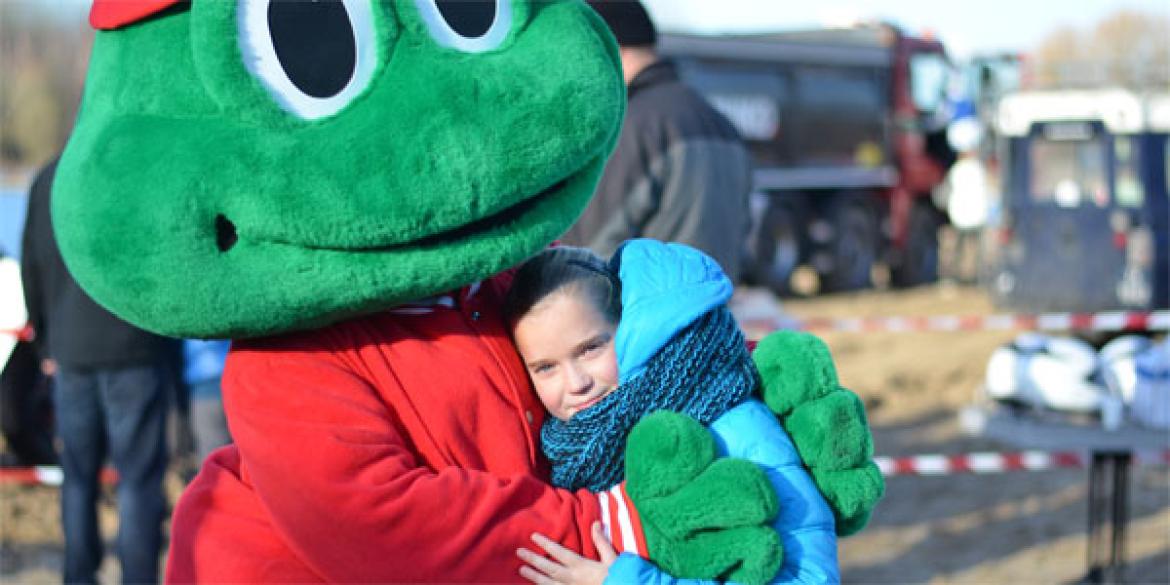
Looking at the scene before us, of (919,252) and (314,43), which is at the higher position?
(314,43)

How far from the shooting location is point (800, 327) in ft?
26.4

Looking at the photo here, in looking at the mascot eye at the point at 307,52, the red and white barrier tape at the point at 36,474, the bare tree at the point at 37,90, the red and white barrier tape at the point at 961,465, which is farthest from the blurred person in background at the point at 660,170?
the bare tree at the point at 37,90

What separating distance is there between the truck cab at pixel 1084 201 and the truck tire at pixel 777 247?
3784 millimetres

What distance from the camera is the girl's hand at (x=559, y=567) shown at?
1.84 metres

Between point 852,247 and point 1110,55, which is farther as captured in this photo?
point 1110,55

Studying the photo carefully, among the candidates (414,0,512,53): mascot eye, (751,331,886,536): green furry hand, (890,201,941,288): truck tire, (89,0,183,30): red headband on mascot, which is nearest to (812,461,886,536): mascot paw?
(751,331,886,536): green furry hand

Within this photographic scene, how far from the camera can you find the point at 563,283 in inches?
77.6

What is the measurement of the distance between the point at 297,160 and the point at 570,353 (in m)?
0.47

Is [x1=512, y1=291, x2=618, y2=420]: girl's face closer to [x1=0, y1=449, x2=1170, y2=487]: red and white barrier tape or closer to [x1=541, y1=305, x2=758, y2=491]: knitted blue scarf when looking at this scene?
[x1=541, y1=305, x2=758, y2=491]: knitted blue scarf

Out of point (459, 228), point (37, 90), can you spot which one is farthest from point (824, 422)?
point (37, 90)

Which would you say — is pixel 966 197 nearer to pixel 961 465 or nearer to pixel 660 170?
pixel 961 465

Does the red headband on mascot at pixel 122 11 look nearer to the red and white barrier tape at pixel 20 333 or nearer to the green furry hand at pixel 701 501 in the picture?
the green furry hand at pixel 701 501

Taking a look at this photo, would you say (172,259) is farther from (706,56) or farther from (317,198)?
(706,56)

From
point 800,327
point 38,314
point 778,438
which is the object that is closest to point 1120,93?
point 800,327
